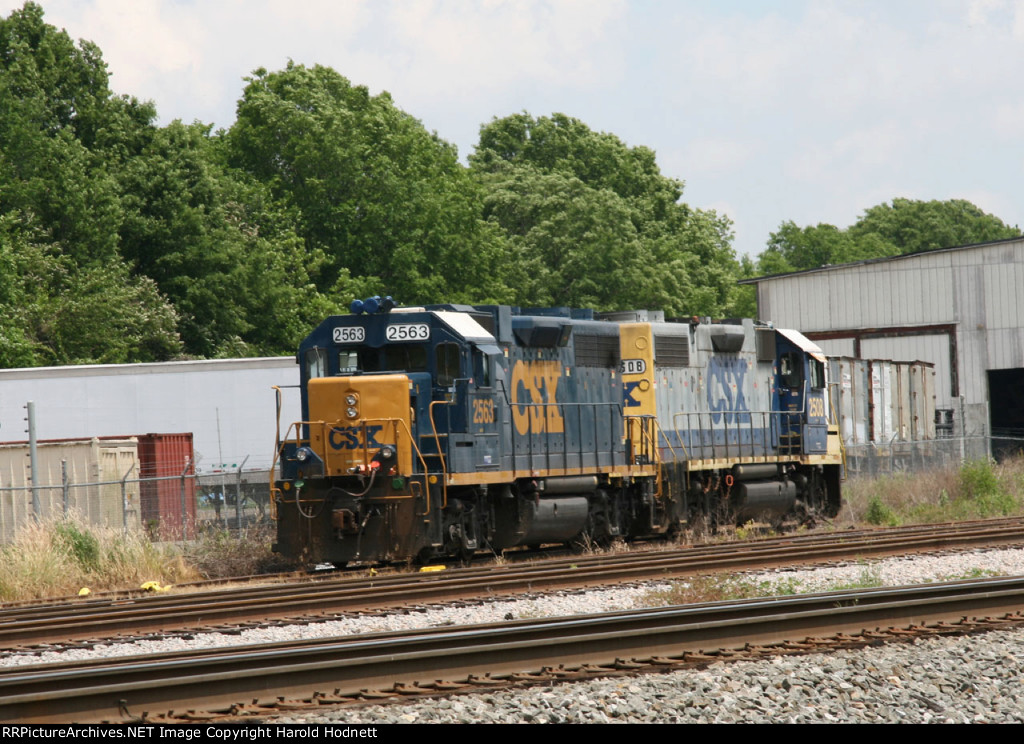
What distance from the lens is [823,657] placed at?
29.4ft

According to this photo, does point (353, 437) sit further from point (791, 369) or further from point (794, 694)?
point (791, 369)

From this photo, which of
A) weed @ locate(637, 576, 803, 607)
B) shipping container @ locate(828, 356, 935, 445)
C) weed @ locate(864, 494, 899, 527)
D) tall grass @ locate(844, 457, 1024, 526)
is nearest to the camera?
weed @ locate(637, 576, 803, 607)

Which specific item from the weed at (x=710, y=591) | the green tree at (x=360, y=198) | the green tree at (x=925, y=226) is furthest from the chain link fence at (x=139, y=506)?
the green tree at (x=925, y=226)

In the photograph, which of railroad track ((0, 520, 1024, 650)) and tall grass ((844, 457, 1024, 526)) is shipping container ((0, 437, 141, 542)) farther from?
tall grass ((844, 457, 1024, 526))

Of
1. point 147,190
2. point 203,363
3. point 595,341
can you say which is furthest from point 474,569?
point 147,190

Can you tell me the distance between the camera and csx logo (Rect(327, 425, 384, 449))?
16.3m

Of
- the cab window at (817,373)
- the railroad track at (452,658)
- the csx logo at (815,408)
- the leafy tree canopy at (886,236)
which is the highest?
the leafy tree canopy at (886,236)

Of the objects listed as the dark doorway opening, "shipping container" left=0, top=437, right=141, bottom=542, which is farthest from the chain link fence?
the dark doorway opening

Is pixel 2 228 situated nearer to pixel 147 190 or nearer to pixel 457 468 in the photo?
pixel 147 190

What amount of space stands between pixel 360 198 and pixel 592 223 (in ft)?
37.3

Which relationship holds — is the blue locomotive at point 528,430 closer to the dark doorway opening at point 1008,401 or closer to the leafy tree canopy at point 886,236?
the dark doorway opening at point 1008,401

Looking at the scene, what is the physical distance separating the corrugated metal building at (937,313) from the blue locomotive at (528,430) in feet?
56.2

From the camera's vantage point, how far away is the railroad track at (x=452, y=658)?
7.43m

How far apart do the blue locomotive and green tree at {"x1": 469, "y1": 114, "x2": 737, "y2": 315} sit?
36.6 m
